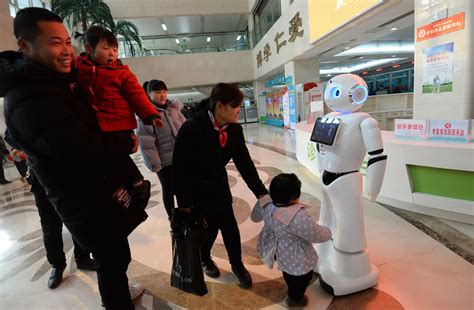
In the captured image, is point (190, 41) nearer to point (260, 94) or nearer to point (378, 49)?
point (260, 94)

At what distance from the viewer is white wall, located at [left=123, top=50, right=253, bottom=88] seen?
13711mm

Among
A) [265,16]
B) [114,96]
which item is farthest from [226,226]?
[265,16]

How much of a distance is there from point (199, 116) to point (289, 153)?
4.79 meters

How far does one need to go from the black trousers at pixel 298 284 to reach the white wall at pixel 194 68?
13.5m

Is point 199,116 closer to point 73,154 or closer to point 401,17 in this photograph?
point 73,154

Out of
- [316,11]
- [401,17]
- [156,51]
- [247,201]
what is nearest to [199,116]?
[247,201]

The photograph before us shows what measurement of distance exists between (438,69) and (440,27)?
47 centimetres

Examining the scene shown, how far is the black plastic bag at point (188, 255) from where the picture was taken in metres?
1.45

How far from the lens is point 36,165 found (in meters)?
1.03

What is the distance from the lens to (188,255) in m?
1.46

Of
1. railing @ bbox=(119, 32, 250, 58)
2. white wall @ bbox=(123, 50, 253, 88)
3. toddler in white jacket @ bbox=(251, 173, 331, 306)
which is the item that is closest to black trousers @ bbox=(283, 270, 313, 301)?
toddler in white jacket @ bbox=(251, 173, 331, 306)

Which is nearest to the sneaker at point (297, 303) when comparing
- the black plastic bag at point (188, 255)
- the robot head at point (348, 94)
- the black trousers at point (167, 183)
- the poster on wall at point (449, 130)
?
the black plastic bag at point (188, 255)

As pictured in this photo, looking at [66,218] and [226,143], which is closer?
[66,218]

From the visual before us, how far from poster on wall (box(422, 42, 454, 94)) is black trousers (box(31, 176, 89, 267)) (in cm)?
416
